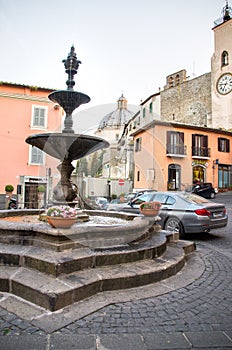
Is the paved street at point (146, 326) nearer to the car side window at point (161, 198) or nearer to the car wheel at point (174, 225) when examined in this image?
the car wheel at point (174, 225)

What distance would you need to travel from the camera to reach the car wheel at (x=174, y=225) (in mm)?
6973

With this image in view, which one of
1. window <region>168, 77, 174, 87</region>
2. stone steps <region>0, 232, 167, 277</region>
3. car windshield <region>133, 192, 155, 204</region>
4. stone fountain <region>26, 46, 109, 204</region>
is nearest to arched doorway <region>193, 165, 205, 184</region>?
car windshield <region>133, 192, 155, 204</region>

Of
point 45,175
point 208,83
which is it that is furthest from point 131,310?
point 208,83

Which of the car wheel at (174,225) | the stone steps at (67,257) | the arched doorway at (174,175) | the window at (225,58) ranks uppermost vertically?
the window at (225,58)

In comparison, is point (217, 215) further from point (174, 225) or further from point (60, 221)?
point (60, 221)

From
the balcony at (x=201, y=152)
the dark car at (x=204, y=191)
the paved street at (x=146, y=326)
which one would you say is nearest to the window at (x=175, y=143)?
the balcony at (x=201, y=152)

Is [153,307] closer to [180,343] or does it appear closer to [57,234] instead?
[180,343]

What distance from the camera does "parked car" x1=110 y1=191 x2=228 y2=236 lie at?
6.70 metres

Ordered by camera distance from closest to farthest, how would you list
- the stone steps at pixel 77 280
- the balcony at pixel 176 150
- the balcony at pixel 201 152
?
the stone steps at pixel 77 280
the balcony at pixel 176 150
the balcony at pixel 201 152

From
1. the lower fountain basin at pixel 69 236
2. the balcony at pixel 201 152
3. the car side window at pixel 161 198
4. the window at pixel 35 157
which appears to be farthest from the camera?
the balcony at pixel 201 152

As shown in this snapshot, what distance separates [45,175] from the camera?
58.4 feet

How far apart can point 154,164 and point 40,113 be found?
12.0 m

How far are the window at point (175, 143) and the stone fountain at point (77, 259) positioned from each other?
1991 centimetres

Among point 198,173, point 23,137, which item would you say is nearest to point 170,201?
point 23,137
